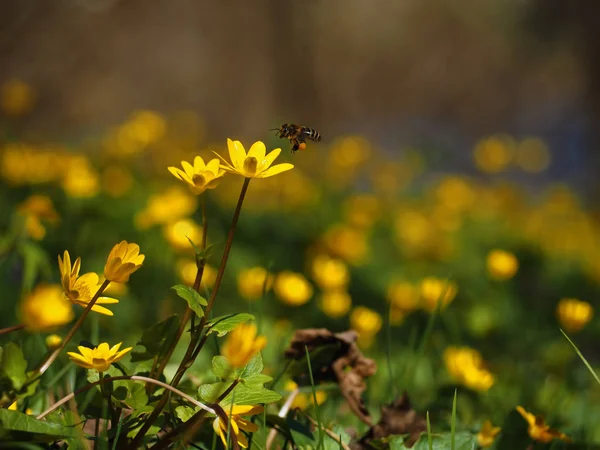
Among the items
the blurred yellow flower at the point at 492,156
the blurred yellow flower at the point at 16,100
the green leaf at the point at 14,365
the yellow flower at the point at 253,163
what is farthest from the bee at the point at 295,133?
the blurred yellow flower at the point at 492,156

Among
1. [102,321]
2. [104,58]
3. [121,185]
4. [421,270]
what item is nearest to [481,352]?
[421,270]

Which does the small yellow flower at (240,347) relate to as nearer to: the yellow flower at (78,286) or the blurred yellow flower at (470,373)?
the yellow flower at (78,286)

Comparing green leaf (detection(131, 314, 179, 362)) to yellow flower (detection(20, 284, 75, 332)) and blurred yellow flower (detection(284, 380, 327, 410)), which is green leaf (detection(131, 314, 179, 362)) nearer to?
yellow flower (detection(20, 284, 75, 332))

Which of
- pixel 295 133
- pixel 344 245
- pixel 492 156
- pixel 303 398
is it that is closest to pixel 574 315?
pixel 303 398

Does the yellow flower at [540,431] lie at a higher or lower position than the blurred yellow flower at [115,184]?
higher

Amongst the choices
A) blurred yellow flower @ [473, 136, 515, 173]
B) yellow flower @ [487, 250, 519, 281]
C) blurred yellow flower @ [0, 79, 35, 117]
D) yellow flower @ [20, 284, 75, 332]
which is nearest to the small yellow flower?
yellow flower @ [20, 284, 75, 332]

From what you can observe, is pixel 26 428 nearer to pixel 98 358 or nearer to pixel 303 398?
pixel 98 358

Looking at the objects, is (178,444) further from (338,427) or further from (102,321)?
(102,321)
